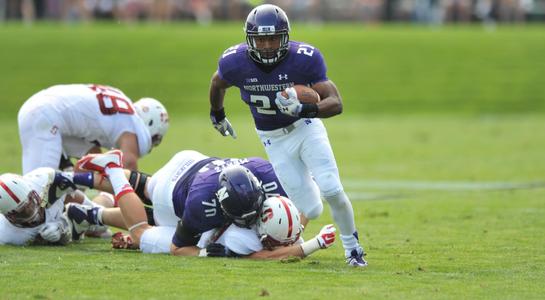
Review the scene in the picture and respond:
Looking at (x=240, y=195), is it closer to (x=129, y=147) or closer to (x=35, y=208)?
(x=35, y=208)

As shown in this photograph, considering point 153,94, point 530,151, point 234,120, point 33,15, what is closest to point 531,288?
point 530,151

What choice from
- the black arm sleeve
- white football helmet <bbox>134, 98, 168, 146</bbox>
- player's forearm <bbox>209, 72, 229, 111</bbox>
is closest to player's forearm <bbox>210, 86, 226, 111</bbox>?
player's forearm <bbox>209, 72, 229, 111</bbox>

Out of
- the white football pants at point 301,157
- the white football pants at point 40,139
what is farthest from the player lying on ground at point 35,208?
the white football pants at point 301,157

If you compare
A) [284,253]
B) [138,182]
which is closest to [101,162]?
[138,182]

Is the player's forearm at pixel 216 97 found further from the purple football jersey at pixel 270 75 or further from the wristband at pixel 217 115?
the purple football jersey at pixel 270 75

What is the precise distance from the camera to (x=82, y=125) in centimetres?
1134

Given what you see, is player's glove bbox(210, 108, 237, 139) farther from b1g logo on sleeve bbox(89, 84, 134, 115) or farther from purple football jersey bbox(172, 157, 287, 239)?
b1g logo on sleeve bbox(89, 84, 134, 115)

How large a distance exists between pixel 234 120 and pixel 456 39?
10.7 m

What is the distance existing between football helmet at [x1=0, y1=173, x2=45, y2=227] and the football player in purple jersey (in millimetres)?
2062

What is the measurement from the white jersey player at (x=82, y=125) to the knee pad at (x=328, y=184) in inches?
129

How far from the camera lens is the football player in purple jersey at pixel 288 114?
8523mm

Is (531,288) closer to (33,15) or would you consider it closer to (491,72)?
(491,72)

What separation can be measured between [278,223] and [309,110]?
3.44ft

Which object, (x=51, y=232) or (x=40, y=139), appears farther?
(x=40, y=139)
